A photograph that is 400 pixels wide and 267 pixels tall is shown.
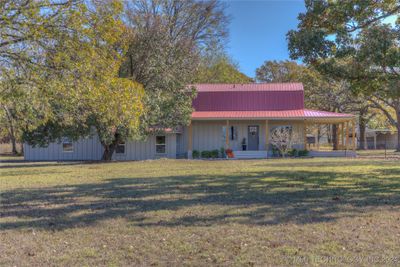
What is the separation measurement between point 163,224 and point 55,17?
20.9 feet

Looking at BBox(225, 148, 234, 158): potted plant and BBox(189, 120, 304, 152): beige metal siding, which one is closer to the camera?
BBox(225, 148, 234, 158): potted plant

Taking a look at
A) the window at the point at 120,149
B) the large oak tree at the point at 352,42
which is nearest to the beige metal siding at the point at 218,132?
the window at the point at 120,149

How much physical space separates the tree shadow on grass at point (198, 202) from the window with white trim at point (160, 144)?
18.5 m

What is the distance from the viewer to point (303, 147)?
32188 millimetres

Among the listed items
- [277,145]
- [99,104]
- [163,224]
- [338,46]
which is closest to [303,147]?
[277,145]

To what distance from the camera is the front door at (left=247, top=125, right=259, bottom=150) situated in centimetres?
3303

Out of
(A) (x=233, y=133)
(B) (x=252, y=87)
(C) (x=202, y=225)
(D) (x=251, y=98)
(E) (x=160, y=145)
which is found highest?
(B) (x=252, y=87)

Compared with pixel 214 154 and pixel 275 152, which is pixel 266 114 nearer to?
pixel 275 152

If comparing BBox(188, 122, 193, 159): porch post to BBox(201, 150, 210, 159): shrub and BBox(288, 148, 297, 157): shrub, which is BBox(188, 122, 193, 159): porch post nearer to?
BBox(201, 150, 210, 159): shrub

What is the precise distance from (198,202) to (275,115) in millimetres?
22875

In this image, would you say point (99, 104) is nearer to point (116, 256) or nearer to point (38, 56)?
point (38, 56)

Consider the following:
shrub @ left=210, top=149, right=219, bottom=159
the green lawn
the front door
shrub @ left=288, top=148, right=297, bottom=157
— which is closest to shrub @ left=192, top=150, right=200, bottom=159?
shrub @ left=210, top=149, right=219, bottom=159

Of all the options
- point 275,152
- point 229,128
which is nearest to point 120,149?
point 229,128

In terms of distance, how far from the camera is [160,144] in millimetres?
32219
